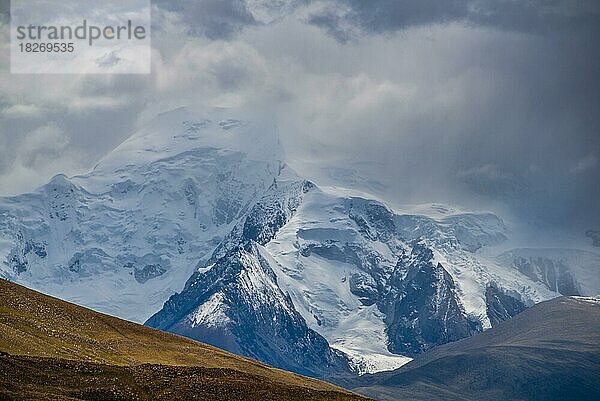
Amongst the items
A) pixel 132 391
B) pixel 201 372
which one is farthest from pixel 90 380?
pixel 201 372

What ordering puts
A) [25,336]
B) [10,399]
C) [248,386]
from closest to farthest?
[10,399] < [248,386] < [25,336]

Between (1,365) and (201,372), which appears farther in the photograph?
(201,372)

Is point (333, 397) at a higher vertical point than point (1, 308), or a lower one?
lower

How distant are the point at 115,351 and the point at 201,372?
83.2ft

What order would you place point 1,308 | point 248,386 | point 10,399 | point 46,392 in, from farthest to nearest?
point 1,308
point 248,386
point 46,392
point 10,399

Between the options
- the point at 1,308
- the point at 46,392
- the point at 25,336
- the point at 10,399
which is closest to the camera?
the point at 10,399

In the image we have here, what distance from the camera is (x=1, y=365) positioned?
153750 mm

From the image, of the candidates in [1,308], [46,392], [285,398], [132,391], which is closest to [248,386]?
[285,398]

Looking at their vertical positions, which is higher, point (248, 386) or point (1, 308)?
point (1, 308)

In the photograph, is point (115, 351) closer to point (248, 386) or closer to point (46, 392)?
point (248, 386)

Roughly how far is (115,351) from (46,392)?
4540 cm

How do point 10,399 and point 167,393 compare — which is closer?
point 10,399

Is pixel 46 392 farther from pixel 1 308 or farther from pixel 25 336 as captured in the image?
pixel 1 308

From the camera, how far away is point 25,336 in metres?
181
